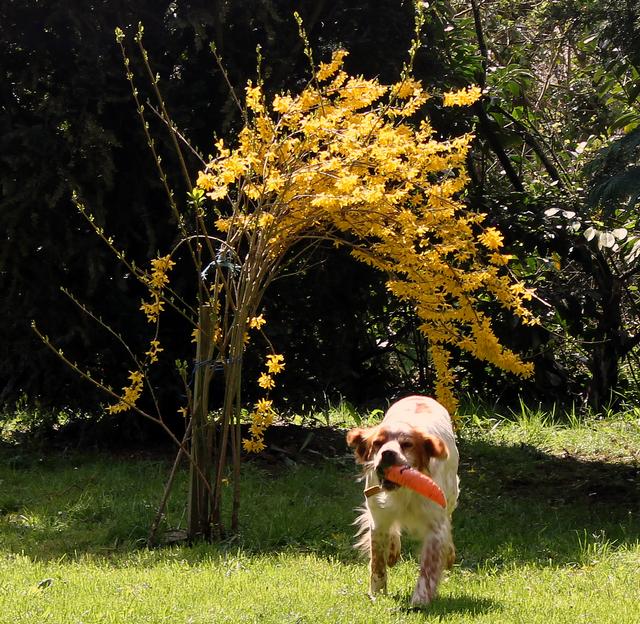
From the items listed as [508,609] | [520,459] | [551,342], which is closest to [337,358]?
[520,459]

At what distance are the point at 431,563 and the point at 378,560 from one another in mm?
291

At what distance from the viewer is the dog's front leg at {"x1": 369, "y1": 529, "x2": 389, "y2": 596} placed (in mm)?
4801

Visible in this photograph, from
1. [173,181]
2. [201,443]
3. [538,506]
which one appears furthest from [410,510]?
[173,181]

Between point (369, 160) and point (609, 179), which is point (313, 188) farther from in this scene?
point (609, 179)

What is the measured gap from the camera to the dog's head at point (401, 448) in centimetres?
447

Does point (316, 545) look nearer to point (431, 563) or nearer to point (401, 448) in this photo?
point (431, 563)

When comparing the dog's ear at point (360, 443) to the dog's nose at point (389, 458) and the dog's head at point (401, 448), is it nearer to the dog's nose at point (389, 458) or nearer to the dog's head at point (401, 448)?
the dog's head at point (401, 448)

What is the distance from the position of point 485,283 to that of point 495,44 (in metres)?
6.91

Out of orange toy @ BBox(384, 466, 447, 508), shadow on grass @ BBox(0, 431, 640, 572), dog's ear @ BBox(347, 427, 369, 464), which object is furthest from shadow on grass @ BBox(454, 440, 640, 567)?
orange toy @ BBox(384, 466, 447, 508)

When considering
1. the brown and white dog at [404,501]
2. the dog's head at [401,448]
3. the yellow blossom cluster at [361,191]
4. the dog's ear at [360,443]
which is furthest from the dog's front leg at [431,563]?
the yellow blossom cluster at [361,191]

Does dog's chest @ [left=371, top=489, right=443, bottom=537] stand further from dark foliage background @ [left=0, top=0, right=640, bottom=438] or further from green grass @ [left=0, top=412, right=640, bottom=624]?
dark foliage background @ [left=0, top=0, right=640, bottom=438]

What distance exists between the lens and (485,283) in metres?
6.28

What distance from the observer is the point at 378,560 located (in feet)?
15.9

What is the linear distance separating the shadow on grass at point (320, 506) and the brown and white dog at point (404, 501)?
0.25m
